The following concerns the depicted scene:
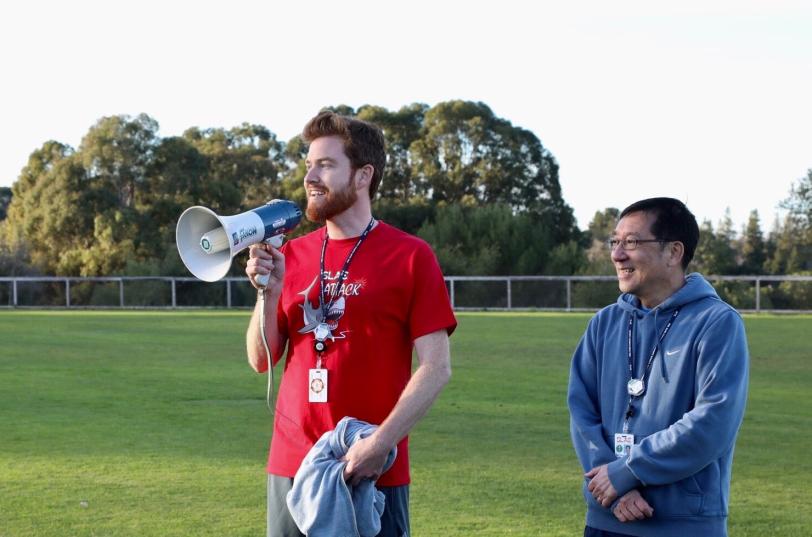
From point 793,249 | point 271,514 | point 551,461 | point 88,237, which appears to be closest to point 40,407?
point 551,461

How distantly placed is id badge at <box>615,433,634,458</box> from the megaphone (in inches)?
52.4

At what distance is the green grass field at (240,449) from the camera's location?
6.92 meters

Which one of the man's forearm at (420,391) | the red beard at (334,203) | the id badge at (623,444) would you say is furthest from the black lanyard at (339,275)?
the id badge at (623,444)

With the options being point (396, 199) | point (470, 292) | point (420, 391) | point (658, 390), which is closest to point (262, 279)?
point (420, 391)

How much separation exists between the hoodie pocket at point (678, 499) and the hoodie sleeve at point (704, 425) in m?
0.06

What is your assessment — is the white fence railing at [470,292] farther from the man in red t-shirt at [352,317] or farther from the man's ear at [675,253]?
the man in red t-shirt at [352,317]

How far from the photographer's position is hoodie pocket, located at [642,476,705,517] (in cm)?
378

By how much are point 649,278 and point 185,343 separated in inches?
693

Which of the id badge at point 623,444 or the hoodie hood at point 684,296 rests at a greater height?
the hoodie hood at point 684,296

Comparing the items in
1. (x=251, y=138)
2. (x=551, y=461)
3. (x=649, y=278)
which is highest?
(x=251, y=138)

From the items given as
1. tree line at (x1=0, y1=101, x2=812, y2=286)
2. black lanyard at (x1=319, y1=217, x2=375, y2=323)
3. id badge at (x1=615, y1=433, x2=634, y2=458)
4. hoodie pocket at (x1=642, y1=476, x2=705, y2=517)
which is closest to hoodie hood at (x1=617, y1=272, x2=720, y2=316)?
id badge at (x1=615, y1=433, x2=634, y2=458)

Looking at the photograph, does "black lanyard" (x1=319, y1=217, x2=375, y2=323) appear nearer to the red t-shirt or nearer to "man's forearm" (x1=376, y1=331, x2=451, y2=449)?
the red t-shirt

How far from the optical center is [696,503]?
149 inches

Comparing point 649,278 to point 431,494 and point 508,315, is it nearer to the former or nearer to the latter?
point 431,494
